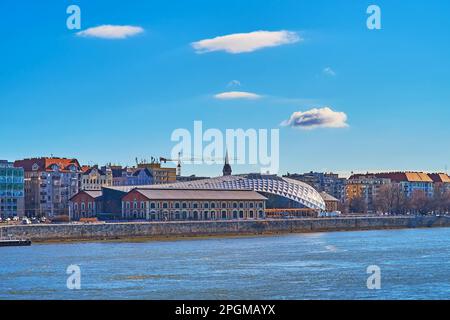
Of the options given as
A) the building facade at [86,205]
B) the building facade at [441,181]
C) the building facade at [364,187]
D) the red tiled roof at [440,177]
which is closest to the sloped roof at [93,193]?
the building facade at [86,205]

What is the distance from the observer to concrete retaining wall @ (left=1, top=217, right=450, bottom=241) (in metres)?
61.5

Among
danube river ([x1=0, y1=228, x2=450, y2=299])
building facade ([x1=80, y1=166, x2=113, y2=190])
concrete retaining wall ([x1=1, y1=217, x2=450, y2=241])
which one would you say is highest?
building facade ([x1=80, y1=166, x2=113, y2=190])

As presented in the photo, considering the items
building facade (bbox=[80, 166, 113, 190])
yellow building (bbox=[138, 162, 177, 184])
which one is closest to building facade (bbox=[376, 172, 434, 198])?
yellow building (bbox=[138, 162, 177, 184])

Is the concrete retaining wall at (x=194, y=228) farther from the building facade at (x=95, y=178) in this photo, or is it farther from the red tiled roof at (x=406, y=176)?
the red tiled roof at (x=406, y=176)

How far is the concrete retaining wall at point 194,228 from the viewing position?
6147 cm

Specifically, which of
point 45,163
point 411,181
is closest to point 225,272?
point 45,163

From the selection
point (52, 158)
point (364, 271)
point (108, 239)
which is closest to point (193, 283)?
point (364, 271)

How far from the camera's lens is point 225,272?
113ft

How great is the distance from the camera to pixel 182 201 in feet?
278

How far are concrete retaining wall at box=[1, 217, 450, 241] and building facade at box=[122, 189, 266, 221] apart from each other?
28.5ft

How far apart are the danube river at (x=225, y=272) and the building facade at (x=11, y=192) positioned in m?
35.6

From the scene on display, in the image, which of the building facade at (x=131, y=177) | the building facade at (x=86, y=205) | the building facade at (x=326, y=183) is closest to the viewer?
the building facade at (x=86, y=205)

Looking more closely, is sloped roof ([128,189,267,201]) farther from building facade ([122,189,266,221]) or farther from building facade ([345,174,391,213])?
building facade ([345,174,391,213])
